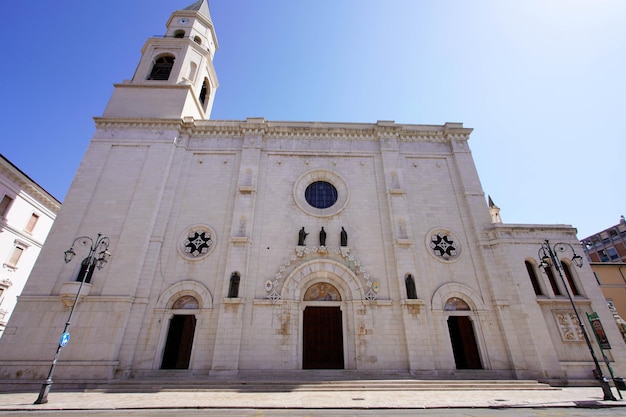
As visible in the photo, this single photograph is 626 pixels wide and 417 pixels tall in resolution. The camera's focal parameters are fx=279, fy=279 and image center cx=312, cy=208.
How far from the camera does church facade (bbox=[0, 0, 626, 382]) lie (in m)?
12.8

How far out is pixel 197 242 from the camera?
15.3 metres

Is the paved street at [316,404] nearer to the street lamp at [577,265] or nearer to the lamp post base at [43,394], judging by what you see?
the lamp post base at [43,394]

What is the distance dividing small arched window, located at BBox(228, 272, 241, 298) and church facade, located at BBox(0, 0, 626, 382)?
0.22ft

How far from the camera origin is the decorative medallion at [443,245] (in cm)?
1544

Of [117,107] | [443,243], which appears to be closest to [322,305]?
[443,243]

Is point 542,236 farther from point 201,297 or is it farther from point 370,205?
point 201,297

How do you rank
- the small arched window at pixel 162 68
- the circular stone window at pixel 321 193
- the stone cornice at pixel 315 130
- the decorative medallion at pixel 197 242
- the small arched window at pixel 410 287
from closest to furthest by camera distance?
1. the small arched window at pixel 410 287
2. the decorative medallion at pixel 197 242
3. the circular stone window at pixel 321 193
4. the stone cornice at pixel 315 130
5. the small arched window at pixel 162 68

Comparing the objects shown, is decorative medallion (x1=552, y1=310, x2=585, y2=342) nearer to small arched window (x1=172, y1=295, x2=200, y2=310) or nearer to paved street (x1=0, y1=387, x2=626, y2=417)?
paved street (x1=0, y1=387, x2=626, y2=417)

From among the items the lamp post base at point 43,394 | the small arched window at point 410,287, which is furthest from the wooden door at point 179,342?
the small arched window at point 410,287

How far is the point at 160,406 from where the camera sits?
8188 millimetres

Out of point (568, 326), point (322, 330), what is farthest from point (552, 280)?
Result: point (322, 330)

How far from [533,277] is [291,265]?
12749mm

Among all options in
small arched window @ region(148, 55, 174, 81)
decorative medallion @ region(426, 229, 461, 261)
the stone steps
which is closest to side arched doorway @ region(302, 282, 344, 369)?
the stone steps

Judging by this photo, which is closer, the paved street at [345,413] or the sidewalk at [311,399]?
the paved street at [345,413]
